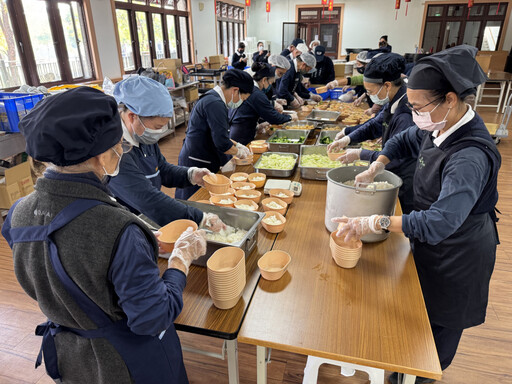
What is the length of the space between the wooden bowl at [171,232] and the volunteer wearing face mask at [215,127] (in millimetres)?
1156

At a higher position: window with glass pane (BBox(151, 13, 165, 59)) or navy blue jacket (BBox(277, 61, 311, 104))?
window with glass pane (BBox(151, 13, 165, 59))

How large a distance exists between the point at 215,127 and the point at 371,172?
1.25m

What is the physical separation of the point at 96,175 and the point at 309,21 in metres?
14.7

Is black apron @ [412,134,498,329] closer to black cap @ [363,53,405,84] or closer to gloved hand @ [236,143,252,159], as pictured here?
black cap @ [363,53,405,84]

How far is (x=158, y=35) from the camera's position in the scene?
26.3 ft

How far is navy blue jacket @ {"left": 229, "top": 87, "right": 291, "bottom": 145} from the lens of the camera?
10.8 ft

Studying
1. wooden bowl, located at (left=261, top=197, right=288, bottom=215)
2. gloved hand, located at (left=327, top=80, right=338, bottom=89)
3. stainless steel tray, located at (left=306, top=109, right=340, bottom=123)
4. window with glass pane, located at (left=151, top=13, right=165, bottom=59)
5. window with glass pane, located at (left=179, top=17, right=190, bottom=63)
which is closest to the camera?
wooden bowl, located at (left=261, top=197, right=288, bottom=215)

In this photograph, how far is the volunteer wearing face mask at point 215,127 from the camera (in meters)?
2.52

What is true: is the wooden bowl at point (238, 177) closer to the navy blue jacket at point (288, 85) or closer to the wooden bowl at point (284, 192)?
the wooden bowl at point (284, 192)

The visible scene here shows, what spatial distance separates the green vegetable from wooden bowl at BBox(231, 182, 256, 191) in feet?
0.98

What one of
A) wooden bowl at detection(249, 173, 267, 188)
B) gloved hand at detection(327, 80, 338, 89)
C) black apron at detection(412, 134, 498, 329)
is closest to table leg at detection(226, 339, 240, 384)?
black apron at detection(412, 134, 498, 329)

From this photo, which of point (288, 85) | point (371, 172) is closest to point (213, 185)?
point (371, 172)

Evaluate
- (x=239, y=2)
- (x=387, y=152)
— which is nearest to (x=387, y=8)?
(x=239, y=2)

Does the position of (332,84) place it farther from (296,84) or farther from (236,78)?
(236,78)
